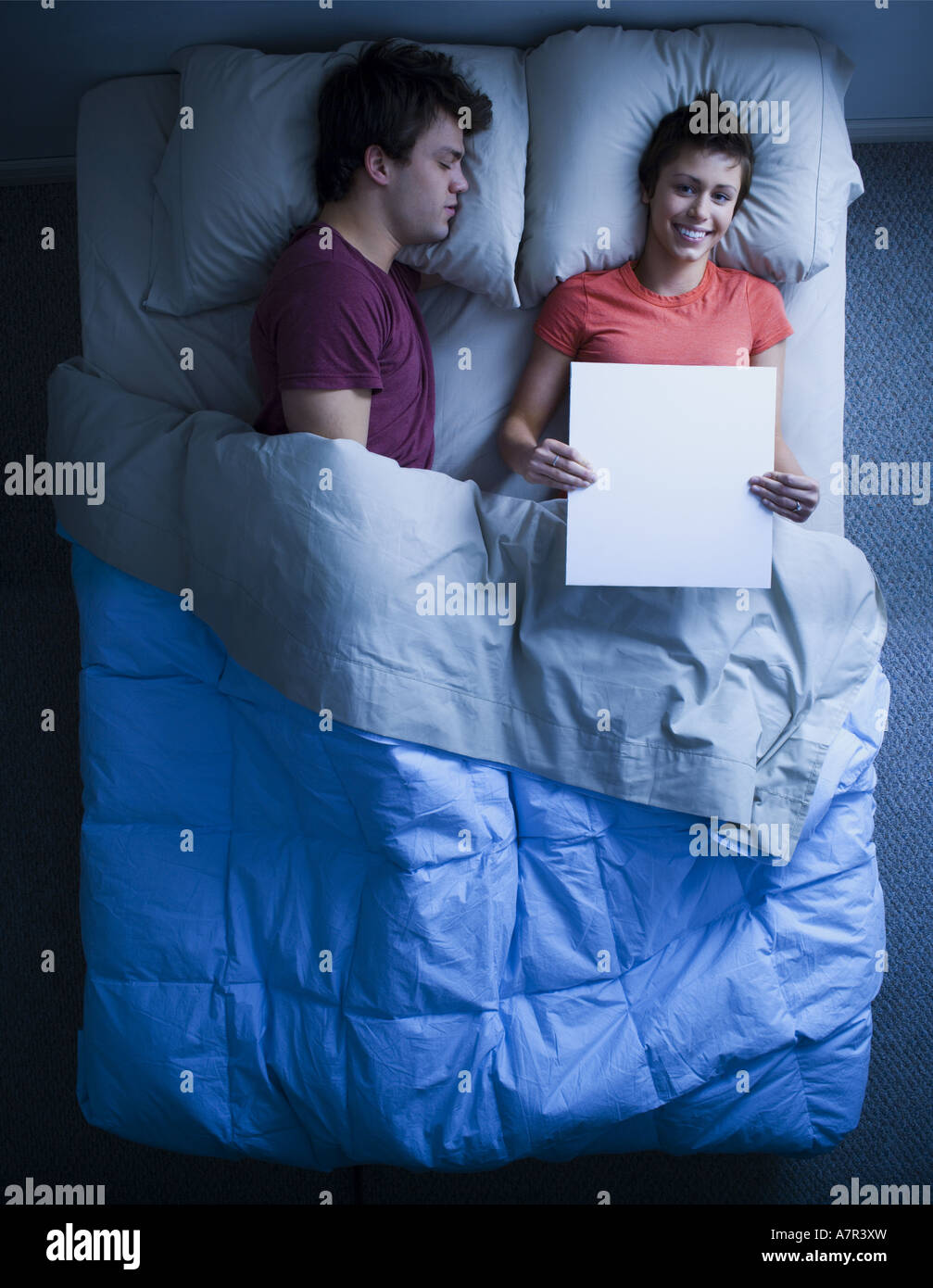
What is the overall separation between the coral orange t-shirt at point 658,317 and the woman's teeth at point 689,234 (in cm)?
6

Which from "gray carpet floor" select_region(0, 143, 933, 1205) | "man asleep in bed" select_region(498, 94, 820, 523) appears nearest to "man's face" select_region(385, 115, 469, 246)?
"man asleep in bed" select_region(498, 94, 820, 523)

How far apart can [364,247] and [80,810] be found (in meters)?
0.90

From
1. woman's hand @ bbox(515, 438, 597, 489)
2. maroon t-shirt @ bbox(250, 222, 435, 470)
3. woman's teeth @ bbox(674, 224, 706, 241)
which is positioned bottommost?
woman's hand @ bbox(515, 438, 597, 489)

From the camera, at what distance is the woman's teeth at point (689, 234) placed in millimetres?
1054

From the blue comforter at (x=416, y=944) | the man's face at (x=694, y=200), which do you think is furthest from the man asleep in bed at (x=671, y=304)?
the blue comforter at (x=416, y=944)

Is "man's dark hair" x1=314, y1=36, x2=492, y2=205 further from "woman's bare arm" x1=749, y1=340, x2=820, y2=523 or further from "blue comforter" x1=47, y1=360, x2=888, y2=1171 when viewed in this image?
"woman's bare arm" x1=749, y1=340, x2=820, y2=523

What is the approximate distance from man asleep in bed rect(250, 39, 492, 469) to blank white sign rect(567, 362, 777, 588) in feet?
0.78

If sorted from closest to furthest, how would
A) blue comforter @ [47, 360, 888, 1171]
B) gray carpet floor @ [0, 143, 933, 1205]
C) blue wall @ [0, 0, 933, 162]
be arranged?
blue comforter @ [47, 360, 888, 1171]
blue wall @ [0, 0, 933, 162]
gray carpet floor @ [0, 143, 933, 1205]

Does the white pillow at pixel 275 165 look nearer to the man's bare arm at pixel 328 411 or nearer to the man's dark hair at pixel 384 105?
the man's dark hair at pixel 384 105

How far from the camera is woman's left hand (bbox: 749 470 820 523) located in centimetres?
97

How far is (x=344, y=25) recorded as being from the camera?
1.09 meters

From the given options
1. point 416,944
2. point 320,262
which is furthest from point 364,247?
point 416,944
